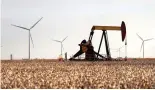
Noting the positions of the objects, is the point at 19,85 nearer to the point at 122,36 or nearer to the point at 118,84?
the point at 118,84

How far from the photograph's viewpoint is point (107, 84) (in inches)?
879

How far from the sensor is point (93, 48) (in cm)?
6341

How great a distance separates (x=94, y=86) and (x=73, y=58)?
45.7 m

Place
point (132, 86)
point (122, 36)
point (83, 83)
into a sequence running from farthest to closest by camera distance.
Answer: point (122, 36), point (83, 83), point (132, 86)

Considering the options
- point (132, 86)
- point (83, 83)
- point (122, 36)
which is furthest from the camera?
point (122, 36)

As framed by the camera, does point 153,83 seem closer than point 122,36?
Yes

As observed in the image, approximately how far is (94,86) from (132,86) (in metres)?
1.86

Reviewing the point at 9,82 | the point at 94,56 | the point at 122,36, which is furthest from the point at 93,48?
the point at 9,82

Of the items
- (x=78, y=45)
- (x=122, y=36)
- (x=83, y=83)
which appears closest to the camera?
(x=83, y=83)

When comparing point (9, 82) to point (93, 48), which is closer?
point (9, 82)

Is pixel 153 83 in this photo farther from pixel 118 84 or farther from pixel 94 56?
pixel 94 56

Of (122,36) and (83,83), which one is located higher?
(122,36)

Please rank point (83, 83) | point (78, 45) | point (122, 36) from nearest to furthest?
point (83, 83) < point (122, 36) < point (78, 45)

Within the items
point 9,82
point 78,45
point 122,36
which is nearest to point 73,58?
point 78,45
